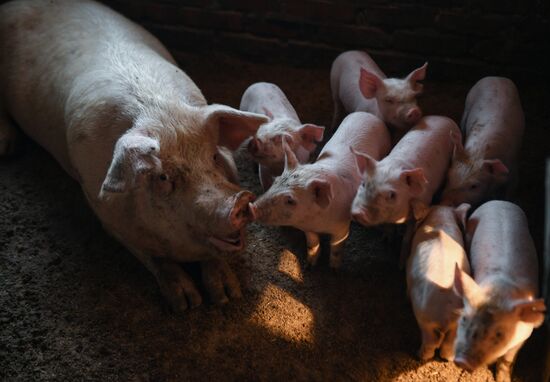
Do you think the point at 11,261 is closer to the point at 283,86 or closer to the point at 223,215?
the point at 223,215

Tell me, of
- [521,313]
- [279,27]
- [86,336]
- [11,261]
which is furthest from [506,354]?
[279,27]

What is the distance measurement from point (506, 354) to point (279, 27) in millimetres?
2915

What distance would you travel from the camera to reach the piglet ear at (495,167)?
2.57 m

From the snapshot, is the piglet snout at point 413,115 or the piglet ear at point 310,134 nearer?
the piglet ear at point 310,134

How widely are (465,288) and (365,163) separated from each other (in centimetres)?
82

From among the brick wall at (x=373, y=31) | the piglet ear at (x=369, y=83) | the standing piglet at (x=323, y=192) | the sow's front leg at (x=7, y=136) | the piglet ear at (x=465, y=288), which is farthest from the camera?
the brick wall at (x=373, y=31)

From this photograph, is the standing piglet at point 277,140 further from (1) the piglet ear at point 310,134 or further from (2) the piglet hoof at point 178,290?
(2) the piglet hoof at point 178,290

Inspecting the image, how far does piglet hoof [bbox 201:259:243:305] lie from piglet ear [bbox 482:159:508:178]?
4.58 ft

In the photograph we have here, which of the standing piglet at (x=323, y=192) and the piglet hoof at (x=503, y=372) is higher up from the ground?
the standing piglet at (x=323, y=192)

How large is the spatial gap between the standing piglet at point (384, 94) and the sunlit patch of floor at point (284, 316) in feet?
4.02

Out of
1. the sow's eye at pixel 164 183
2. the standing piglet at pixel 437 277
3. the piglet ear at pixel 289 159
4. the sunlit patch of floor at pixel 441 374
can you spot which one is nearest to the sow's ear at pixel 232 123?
the piglet ear at pixel 289 159

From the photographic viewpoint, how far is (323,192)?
2420mm

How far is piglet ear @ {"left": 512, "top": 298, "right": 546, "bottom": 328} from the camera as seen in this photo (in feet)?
6.06

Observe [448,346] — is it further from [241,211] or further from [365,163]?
[241,211]
